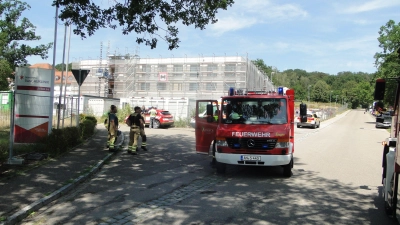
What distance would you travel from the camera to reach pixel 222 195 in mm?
7246

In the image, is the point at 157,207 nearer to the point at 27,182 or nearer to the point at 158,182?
the point at 158,182

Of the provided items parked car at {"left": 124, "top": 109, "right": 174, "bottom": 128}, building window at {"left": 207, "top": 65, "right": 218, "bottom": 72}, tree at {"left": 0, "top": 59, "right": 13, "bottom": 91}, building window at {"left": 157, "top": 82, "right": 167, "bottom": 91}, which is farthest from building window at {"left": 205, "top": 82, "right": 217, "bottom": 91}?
tree at {"left": 0, "top": 59, "right": 13, "bottom": 91}

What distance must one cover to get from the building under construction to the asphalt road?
117 ft

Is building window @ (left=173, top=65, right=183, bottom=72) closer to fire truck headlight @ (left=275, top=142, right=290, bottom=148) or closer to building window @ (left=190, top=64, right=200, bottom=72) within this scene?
building window @ (left=190, top=64, right=200, bottom=72)

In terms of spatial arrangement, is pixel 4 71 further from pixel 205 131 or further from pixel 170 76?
pixel 170 76

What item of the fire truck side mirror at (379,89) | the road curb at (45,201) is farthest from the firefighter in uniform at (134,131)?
the fire truck side mirror at (379,89)

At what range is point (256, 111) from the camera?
956cm

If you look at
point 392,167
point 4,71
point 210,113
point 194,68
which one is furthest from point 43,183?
point 194,68

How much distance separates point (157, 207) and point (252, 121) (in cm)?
399

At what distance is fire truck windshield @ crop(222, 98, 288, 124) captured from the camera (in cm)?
942

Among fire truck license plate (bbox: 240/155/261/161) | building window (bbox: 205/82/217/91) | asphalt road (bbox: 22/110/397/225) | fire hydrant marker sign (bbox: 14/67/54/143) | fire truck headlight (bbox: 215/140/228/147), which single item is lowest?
asphalt road (bbox: 22/110/397/225)

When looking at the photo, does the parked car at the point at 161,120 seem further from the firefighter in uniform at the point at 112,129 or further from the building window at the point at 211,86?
the building window at the point at 211,86

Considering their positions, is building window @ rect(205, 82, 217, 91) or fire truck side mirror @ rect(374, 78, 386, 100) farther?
building window @ rect(205, 82, 217, 91)

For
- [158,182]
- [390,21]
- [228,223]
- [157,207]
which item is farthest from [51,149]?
[390,21]
